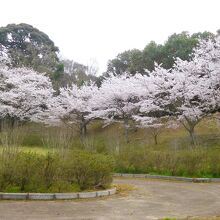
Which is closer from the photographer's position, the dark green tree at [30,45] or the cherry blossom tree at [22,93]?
the cherry blossom tree at [22,93]

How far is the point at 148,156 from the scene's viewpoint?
59.4 ft

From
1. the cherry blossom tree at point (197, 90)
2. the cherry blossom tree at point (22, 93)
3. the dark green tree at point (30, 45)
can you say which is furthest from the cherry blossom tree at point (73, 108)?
the cherry blossom tree at point (197, 90)

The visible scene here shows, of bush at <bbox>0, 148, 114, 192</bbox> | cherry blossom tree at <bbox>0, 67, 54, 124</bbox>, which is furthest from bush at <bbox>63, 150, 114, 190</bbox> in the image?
cherry blossom tree at <bbox>0, 67, 54, 124</bbox>

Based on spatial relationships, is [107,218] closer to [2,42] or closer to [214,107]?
[214,107]

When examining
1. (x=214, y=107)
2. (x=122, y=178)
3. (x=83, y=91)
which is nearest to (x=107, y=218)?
(x=122, y=178)

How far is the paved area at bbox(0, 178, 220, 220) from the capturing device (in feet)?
29.2

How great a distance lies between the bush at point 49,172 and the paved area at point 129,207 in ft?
2.94

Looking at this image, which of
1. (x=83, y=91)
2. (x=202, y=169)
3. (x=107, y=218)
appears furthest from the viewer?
(x=83, y=91)

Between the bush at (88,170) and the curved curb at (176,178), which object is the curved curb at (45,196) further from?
the curved curb at (176,178)

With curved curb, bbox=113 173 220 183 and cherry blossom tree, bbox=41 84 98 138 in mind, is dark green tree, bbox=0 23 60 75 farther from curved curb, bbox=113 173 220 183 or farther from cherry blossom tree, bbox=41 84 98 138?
curved curb, bbox=113 173 220 183

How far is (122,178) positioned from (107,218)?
8480 millimetres

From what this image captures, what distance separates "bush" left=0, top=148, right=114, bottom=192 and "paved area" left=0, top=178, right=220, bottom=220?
90 cm

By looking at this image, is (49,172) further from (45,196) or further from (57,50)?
(57,50)

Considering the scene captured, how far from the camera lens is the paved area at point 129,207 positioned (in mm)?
8891
